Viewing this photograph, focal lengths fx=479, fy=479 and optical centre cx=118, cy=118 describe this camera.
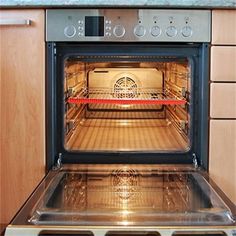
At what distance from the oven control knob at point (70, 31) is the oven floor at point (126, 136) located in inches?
16.5

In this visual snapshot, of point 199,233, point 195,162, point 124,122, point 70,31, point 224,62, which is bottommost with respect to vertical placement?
point 199,233

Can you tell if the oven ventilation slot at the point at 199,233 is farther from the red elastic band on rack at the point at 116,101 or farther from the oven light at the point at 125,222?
the red elastic band on rack at the point at 116,101

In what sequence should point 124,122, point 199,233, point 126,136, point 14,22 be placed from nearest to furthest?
point 199,233 → point 14,22 → point 126,136 → point 124,122

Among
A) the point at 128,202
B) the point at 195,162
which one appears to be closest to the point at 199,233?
the point at 128,202

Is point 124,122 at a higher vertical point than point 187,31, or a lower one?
lower

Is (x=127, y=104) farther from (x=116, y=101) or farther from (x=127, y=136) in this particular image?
(x=127, y=136)

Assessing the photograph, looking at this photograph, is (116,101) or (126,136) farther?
(126,136)

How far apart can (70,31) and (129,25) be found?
0.69 feet

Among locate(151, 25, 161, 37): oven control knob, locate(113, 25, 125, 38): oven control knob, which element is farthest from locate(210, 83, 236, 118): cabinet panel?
locate(113, 25, 125, 38): oven control knob

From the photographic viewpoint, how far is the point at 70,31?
5.61ft

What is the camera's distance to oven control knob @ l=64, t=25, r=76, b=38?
5.60 feet

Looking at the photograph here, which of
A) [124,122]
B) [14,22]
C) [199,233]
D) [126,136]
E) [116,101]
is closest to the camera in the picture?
[199,233]

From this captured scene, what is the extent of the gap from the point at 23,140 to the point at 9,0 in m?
0.50

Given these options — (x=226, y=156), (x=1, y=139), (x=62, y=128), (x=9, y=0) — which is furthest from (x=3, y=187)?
(x=226, y=156)
